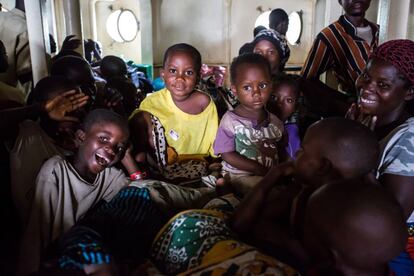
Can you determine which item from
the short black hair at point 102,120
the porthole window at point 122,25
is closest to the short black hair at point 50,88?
the short black hair at point 102,120

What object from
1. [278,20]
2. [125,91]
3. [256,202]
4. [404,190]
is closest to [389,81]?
[404,190]

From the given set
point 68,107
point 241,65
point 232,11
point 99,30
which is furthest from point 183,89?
point 99,30

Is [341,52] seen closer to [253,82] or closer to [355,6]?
[355,6]

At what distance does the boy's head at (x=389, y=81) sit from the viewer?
1469 millimetres

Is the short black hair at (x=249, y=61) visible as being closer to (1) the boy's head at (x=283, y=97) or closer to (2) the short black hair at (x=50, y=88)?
(1) the boy's head at (x=283, y=97)

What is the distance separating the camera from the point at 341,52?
2535mm

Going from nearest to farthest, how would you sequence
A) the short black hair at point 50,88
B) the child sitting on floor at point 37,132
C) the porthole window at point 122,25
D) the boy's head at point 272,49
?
the child sitting on floor at point 37,132, the short black hair at point 50,88, the boy's head at point 272,49, the porthole window at point 122,25

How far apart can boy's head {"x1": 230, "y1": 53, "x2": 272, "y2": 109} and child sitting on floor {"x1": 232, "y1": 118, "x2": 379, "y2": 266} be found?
79cm

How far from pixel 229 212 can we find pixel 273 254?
1.02 ft

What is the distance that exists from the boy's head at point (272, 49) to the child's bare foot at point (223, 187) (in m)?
1.05

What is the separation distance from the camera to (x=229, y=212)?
1547 millimetres

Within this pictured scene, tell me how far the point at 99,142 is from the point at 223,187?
0.65 metres

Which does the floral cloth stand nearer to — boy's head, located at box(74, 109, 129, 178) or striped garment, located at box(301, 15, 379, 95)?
boy's head, located at box(74, 109, 129, 178)

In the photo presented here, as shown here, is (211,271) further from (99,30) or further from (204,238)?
(99,30)
